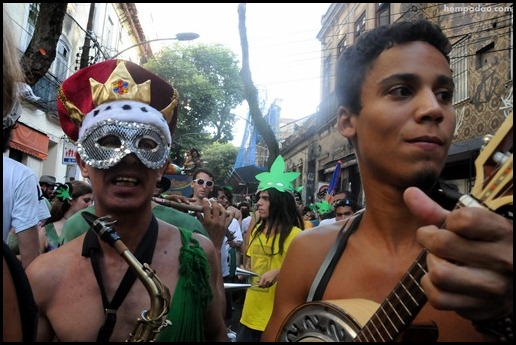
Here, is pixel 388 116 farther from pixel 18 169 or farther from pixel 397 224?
pixel 18 169

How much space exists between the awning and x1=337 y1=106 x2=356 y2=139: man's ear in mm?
15227

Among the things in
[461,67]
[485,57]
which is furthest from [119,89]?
[461,67]

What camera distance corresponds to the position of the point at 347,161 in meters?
18.2

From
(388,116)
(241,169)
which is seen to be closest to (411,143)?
(388,116)

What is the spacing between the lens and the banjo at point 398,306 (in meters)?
0.93

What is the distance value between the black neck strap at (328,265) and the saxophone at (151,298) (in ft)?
1.91

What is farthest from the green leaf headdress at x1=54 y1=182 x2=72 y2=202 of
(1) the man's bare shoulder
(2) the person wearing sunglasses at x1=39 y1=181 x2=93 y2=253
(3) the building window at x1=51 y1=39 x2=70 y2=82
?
(3) the building window at x1=51 y1=39 x2=70 y2=82

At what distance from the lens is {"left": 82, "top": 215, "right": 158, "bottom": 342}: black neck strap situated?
1.76 meters

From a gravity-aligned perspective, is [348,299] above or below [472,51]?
below

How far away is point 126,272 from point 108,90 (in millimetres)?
863

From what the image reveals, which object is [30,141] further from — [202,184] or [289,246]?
[289,246]

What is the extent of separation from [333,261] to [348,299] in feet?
0.74

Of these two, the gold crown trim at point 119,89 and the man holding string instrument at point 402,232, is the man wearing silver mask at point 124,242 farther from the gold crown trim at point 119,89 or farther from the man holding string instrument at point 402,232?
the man holding string instrument at point 402,232

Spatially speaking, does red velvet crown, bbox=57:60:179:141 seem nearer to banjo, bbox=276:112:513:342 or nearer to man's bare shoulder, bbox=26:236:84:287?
man's bare shoulder, bbox=26:236:84:287
